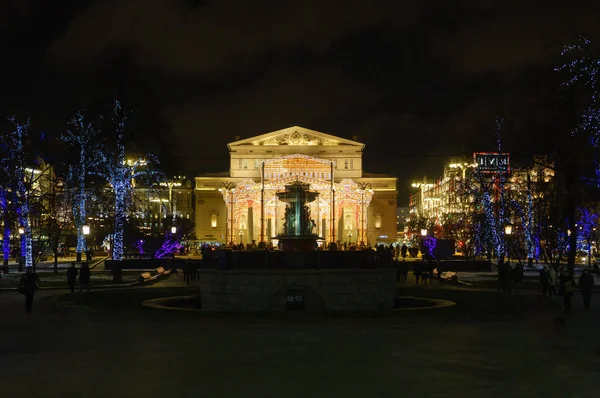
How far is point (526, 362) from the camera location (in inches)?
610

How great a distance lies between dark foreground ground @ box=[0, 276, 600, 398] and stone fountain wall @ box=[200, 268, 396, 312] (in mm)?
2005

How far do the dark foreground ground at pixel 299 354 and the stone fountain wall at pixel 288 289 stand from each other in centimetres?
200

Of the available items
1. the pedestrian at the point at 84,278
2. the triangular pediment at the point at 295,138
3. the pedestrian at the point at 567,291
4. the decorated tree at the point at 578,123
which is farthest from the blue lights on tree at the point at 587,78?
the triangular pediment at the point at 295,138

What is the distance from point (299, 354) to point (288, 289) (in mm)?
9885

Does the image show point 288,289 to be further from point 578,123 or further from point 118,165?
point 118,165

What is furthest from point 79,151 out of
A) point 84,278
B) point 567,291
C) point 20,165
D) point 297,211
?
point 567,291

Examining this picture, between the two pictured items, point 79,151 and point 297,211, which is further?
point 79,151

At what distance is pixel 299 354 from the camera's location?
16.5m

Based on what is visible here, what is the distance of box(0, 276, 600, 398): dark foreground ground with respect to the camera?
12.9m

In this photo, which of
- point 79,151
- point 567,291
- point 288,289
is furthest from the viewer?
point 79,151

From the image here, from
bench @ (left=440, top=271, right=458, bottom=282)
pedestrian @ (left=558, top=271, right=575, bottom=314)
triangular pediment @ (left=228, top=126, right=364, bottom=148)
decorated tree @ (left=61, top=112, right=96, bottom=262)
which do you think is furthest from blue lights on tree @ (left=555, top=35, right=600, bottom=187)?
triangular pediment @ (left=228, top=126, right=364, bottom=148)

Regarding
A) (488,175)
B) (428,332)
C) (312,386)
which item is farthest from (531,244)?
(312,386)

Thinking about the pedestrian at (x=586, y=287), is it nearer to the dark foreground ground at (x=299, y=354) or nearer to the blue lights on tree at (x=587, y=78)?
the dark foreground ground at (x=299, y=354)

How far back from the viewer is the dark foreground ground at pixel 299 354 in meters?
12.9
